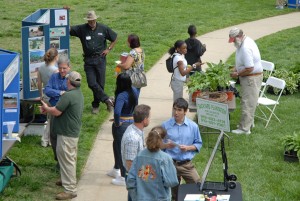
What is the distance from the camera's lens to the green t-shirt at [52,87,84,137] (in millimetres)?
10470

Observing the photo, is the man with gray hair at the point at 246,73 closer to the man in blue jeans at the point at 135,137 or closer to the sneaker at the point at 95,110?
the sneaker at the point at 95,110

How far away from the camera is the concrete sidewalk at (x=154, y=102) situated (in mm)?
11297

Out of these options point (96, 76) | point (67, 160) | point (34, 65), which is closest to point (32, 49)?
point (34, 65)

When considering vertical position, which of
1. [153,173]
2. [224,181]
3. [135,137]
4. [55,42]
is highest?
[135,137]

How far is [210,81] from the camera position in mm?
13039

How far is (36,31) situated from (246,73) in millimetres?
3683

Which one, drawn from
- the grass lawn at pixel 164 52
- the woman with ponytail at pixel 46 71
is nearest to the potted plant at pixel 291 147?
the grass lawn at pixel 164 52

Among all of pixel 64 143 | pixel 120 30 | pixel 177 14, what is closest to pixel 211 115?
pixel 64 143

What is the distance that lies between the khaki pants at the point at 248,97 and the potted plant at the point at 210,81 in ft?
1.32

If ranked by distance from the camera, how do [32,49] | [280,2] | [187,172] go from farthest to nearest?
[280,2] → [32,49] → [187,172]

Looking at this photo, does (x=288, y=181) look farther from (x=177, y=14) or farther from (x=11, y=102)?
(x=177, y=14)

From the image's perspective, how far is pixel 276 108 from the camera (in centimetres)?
1531

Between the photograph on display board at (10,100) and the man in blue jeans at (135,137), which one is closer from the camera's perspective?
the man in blue jeans at (135,137)

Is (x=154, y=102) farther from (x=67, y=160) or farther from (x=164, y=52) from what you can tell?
(x=67, y=160)
